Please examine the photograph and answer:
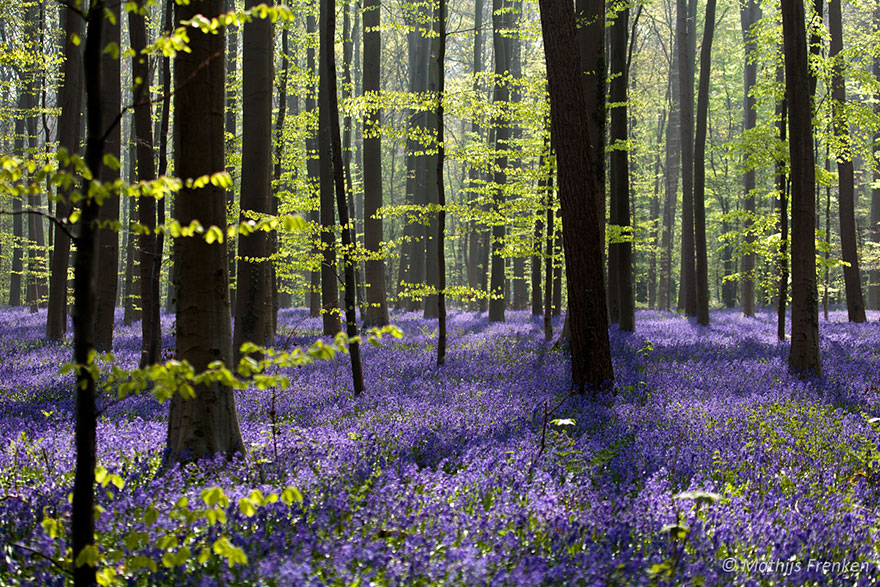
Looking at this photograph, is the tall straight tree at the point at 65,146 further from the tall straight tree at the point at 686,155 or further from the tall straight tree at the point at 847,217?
the tall straight tree at the point at 847,217

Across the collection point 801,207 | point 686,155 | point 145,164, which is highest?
point 686,155

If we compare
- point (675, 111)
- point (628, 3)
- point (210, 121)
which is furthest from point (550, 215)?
point (675, 111)

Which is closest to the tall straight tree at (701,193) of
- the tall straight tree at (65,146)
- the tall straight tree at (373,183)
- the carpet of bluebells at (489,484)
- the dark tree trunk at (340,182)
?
the carpet of bluebells at (489,484)

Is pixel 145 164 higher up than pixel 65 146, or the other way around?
pixel 65 146

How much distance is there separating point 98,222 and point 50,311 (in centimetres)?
1383

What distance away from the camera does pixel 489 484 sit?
446cm

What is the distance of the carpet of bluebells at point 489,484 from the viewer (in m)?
3.23

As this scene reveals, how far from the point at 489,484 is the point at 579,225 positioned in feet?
14.6

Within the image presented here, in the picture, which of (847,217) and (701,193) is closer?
(701,193)

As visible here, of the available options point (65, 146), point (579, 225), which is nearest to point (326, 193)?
point (65, 146)

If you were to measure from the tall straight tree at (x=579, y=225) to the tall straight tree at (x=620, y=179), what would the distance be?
6.23 meters

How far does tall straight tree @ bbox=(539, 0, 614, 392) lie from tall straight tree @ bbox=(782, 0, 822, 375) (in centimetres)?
348

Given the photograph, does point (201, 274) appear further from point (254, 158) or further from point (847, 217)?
point (847, 217)

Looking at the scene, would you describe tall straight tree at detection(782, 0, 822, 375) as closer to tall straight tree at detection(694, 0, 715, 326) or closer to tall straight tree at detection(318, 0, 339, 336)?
tall straight tree at detection(694, 0, 715, 326)
